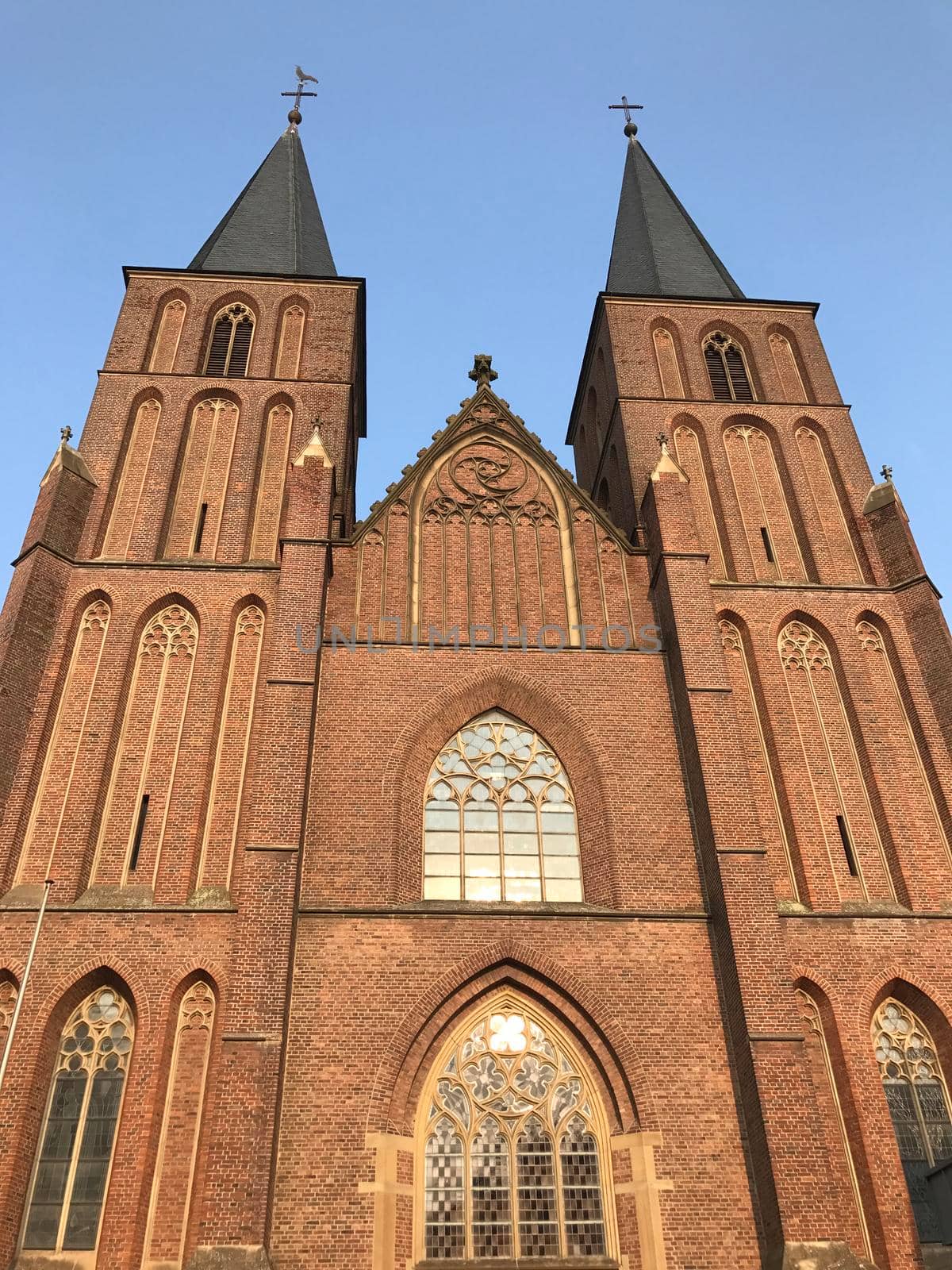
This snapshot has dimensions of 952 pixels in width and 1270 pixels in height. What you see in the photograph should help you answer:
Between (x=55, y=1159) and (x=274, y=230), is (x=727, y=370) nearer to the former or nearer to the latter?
(x=274, y=230)

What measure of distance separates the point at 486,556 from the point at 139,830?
298 inches

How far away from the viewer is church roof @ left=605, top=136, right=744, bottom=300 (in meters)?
26.8

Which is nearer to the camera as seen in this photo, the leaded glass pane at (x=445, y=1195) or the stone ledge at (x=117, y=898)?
the leaded glass pane at (x=445, y=1195)

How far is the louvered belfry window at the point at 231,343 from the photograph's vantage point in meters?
23.1

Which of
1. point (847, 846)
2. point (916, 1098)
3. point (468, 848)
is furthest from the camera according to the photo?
point (847, 846)

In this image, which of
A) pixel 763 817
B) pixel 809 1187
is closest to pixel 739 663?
pixel 763 817

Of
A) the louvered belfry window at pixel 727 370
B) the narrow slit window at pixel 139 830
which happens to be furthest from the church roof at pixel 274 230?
the narrow slit window at pixel 139 830

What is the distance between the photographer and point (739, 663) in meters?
18.4

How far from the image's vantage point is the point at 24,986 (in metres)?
13.5

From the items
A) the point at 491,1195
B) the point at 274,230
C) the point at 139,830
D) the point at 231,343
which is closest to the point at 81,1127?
the point at 139,830

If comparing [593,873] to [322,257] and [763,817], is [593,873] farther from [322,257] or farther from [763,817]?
[322,257]

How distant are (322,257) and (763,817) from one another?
18.2m

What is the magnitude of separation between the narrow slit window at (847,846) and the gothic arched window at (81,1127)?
33.6ft

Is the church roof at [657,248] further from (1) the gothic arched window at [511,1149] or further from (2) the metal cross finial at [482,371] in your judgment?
(1) the gothic arched window at [511,1149]
